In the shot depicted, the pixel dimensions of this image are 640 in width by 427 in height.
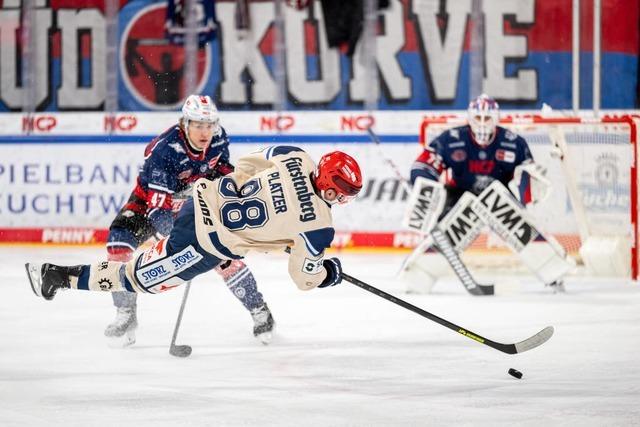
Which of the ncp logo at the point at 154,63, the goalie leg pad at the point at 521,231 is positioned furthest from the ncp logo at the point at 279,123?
the goalie leg pad at the point at 521,231

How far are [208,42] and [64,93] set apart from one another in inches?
49.2

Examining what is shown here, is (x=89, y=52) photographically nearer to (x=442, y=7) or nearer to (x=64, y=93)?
(x=64, y=93)

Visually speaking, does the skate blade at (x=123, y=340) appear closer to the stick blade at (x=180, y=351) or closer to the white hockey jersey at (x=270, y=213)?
the stick blade at (x=180, y=351)

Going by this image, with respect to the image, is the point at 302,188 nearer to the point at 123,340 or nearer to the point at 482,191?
the point at 123,340

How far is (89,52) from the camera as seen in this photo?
950cm

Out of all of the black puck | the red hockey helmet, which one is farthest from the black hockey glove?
the black puck

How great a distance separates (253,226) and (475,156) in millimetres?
2922

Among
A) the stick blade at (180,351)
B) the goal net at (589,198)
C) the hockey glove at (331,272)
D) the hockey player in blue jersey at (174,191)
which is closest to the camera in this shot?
the hockey glove at (331,272)

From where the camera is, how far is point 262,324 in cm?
526

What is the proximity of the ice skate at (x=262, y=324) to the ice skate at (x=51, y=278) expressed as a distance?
91 cm

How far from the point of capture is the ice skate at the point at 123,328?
205 inches

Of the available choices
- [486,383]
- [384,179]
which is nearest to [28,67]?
[384,179]

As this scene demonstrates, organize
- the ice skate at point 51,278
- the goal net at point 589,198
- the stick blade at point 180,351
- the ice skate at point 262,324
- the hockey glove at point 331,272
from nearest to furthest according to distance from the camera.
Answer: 1. the hockey glove at point 331,272
2. the ice skate at point 51,278
3. the stick blade at point 180,351
4. the ice skate at point 262,324
5. the goal net at point 589,198

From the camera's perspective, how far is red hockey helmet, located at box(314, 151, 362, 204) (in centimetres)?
425
